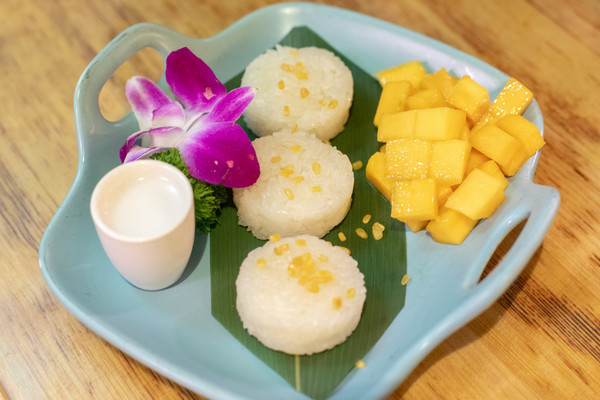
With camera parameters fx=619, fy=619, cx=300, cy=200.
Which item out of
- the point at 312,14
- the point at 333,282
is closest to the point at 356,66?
the point at 312,14

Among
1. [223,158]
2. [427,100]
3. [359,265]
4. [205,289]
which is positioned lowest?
[205,289]

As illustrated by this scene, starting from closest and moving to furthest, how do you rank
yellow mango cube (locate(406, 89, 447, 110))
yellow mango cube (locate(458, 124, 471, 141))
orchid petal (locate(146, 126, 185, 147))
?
orchid petal (locate(146, 126, 185, 147)) < yellow mango cube (locate(458, 124, 471, 141)) < yellow mango cube (locate(406, 89, 447, 110))

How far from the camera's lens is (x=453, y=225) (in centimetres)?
244

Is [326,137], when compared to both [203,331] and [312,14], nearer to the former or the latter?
[312,14]

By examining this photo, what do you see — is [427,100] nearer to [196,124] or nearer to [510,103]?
[510,103]

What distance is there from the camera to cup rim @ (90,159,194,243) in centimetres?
206

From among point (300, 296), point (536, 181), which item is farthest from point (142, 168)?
point (536, 181)

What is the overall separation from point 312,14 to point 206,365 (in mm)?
1867

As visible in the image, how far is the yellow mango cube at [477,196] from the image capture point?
2.38 m

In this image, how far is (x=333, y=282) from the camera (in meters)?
2.22

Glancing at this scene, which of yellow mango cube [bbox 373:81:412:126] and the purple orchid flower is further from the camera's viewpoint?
yellow mango cube [bbox 373:81:412:126]

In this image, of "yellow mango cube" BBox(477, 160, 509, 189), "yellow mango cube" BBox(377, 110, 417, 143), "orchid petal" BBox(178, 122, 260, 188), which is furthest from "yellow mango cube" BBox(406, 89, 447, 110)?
"orchid petal" BBox(178, 122, 260, 188)

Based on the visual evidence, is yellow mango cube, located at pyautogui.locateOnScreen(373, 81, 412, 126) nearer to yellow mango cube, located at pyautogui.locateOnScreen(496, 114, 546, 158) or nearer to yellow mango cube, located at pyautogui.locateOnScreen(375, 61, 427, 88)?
yellow mango cube, located at pyautogui.locateOnScreen(375, 61, 427, 88)

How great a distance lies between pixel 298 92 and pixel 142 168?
2.86 feet
